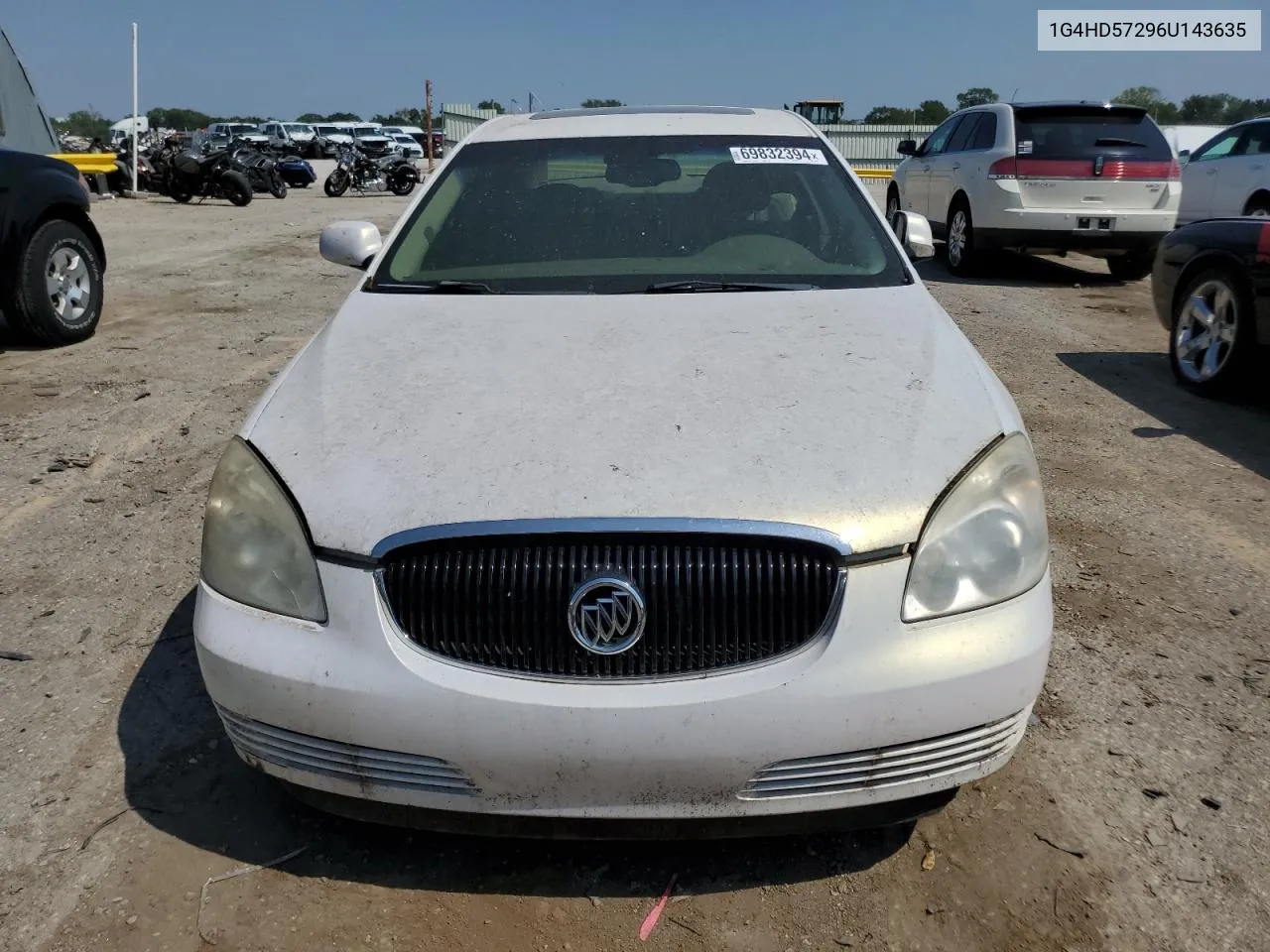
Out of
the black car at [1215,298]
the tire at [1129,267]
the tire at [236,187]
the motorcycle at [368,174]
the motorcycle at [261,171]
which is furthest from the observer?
the motorcycle at [368,174]

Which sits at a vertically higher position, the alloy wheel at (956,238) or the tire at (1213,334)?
the alloy wheel at (956,238)

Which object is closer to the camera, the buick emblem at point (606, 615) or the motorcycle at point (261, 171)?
the buick emblem at point (606, 615)

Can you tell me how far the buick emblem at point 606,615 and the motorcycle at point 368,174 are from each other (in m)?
23.2

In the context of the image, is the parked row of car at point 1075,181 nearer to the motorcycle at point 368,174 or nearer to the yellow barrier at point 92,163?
the yellow barrier at point 92,163

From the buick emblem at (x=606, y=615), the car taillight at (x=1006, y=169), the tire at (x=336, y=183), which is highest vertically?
the tire at (x=336, y=183)

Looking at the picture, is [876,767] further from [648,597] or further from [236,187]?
[236,187]

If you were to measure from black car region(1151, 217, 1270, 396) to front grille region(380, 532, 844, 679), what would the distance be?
4581 mm

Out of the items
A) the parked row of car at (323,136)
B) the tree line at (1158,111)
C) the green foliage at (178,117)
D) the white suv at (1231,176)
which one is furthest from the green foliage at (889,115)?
the green foliage at (178,117)

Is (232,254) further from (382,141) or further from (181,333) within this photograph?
(382,141)

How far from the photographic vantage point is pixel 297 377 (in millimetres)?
2594

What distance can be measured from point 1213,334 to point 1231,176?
6.52 m

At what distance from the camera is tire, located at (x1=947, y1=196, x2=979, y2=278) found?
34.5ft

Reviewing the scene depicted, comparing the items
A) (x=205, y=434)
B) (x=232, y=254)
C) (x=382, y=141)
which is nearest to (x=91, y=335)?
(x=205, y=434)

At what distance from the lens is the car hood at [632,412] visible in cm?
196
